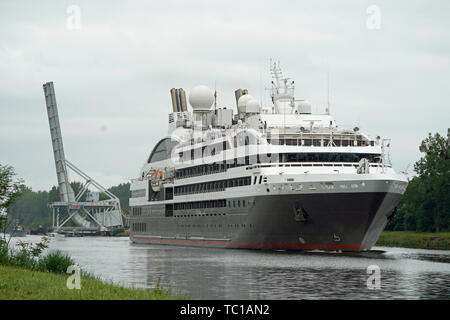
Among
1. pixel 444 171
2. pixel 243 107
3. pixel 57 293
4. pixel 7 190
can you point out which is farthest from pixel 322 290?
pixel 444 171

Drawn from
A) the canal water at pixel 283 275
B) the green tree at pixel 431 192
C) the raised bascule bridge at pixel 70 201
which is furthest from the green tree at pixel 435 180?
the raised bascule bridge at pixel 70 201

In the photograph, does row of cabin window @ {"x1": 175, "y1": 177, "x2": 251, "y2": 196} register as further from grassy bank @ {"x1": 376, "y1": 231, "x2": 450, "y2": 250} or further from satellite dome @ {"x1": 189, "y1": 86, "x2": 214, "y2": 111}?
grassy bank @ {"x1": 376, "y1": 231, "x2": 450, "y2": 250}

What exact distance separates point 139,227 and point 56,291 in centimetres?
7125

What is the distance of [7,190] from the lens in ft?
125

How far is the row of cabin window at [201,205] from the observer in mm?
70750

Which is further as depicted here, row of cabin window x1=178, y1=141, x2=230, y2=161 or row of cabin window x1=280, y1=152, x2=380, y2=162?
row of cabin window x1=178, y1=141, x2=230, y2=161

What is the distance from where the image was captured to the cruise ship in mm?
57156

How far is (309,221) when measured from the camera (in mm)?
58719

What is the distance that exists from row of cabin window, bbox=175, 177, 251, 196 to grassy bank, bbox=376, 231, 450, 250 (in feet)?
80.4

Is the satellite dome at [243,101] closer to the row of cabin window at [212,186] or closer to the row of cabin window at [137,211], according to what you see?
the row of cabin window at [212,186]

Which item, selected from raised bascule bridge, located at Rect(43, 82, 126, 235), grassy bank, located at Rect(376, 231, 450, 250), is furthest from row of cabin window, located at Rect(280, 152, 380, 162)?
raised bascule bridge, located at Rect(43, 82, 126, 235)

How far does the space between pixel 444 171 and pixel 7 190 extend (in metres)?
68.4

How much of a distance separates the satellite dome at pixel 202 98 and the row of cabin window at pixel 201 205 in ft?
38.1

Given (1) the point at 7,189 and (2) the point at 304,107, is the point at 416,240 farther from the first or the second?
(1) the point at 7,189
